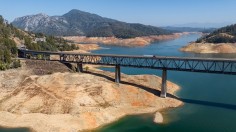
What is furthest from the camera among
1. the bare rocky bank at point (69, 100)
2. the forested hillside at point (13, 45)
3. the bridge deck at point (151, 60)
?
the forested hillside at point (13, 45)

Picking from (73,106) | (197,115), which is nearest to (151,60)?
(197,115)

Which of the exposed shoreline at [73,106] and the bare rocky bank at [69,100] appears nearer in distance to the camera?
the exposed shoreline at [73,106]

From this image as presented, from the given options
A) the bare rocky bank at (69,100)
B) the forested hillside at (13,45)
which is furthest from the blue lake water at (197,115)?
the forested hillside at (13,45)

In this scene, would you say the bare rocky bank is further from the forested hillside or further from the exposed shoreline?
the forested hillside

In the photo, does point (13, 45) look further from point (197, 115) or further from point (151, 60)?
point (197, 115)

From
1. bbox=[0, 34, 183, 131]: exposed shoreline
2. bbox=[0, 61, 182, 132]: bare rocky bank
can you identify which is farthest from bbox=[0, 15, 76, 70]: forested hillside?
bbox=[0, 61, 182, 132]: bare rocky bank

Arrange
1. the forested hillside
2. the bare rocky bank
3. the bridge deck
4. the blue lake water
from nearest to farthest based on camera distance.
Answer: the blue lake water → the bare rocky bank → the bridge deck → the forested hillside

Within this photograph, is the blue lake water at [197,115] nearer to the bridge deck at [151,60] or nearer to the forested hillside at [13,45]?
the bridge deck at [151,60]

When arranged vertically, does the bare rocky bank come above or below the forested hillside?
below

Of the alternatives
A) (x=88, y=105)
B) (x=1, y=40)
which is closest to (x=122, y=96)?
(x=88, y=105)
